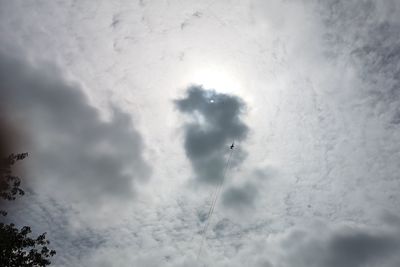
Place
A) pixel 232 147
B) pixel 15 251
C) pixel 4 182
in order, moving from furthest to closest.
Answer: pixel 232 147 → pixel 15 251 → pixel 4 182

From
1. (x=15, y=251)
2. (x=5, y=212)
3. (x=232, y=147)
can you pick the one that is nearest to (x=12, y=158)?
(x=5, y=212)

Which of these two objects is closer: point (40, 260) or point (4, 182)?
point (4, 182)

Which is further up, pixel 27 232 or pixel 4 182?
pixel 4 182

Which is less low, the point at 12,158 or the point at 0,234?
the point at 12,158

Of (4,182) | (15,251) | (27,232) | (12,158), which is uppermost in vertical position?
(12,158)

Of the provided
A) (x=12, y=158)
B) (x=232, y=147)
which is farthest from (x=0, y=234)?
(x=232, y=147)

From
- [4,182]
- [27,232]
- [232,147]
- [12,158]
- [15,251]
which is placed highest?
[232,147]

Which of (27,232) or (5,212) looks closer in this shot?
(5,212)

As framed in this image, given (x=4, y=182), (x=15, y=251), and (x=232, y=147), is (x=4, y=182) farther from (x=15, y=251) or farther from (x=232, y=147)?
(x=232, y=147)

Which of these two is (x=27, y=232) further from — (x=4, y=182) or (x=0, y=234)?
(x=4, y=182)

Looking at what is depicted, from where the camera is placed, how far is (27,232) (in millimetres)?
21609

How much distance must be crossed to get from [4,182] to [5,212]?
225 centimetres

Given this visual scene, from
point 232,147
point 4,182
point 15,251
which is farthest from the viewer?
point 232,147

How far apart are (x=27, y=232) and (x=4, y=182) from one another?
15.0 ft
